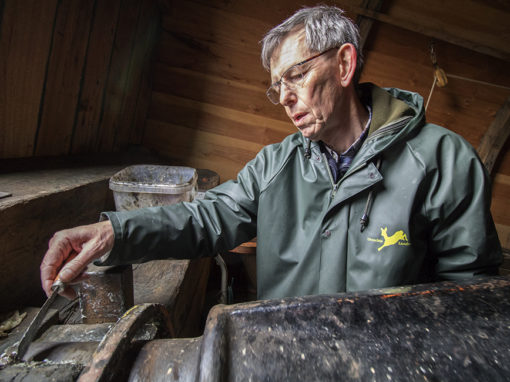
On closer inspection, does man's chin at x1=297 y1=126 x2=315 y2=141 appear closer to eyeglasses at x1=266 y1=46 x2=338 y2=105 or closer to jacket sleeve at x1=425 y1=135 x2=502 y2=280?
eyeglasses at x1=266 y1=46 x2=338 y2=105

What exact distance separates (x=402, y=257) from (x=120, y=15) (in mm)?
2916

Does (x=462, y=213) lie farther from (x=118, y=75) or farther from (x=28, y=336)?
(x=118, y=75)

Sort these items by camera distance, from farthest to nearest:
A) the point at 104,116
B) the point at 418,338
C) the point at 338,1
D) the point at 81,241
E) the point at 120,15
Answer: the point at 338,1
the point at 104,116
the point at 120,15
the point at 81,241
the point at 418,338

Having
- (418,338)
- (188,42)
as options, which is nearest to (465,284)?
(418,338)

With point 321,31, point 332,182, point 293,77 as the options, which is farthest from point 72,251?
point 321,31

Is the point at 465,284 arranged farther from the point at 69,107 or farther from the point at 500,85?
the point at 500,85

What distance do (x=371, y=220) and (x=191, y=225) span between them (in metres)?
0.84

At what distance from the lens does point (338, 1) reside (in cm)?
305

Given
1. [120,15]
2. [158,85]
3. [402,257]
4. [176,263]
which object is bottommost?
[176,263]

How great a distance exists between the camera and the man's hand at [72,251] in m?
1.01

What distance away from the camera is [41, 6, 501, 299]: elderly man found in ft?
4.14

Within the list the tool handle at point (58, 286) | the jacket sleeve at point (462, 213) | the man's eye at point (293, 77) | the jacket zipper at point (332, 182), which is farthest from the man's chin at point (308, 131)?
the tool handle at point (58, 286)

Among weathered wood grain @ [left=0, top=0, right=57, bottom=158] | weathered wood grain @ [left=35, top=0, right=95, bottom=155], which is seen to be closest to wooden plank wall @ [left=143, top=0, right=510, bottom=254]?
weathered wood grain @ [left=35, top=0, right=95, bottom=155]

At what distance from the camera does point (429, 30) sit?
306 centimetres
